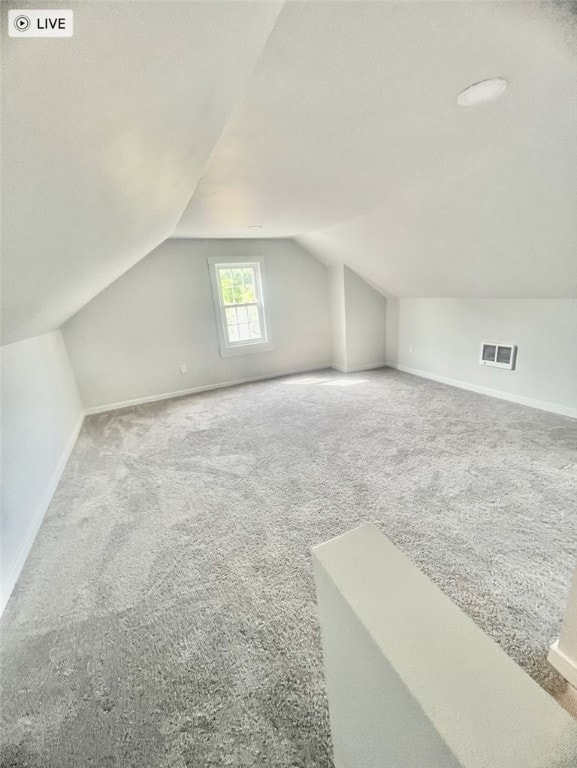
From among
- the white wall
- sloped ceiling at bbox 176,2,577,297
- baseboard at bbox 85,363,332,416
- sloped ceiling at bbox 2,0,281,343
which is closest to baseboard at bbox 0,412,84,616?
baseboard at bbox 85,363,332,416

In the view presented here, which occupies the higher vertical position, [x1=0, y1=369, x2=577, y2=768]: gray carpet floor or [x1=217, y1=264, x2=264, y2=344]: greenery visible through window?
[x1=217, y1=264, x2=264, y2=344]: greenery visible through window

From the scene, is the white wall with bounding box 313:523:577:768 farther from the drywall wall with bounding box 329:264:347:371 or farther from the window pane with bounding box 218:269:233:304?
the drywall wall with bounding box 329:264:347:371

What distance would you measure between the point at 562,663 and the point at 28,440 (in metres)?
2.93

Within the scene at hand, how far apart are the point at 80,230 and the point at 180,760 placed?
1.93 metres

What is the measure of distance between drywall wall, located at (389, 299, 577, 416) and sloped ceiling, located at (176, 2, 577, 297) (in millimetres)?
245

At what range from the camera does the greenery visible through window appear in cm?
433

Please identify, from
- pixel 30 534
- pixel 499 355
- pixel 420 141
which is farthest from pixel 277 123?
pixel 499 355

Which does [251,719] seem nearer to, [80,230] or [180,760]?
[180,760]

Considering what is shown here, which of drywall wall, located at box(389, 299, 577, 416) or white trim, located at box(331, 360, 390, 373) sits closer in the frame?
drywall wall, located at box(389, 299, 577, 416)

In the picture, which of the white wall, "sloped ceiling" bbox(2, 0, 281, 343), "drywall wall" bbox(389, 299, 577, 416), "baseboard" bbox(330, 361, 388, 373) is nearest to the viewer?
the white wall

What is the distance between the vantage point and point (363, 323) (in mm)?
4734

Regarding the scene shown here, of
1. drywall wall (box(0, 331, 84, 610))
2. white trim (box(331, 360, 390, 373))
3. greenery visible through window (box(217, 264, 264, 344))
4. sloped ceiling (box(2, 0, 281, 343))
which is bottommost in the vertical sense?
white trim (box(331, 360, 390, 373))

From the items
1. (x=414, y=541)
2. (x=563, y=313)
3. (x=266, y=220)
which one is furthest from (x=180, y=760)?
(x=563, y=313)

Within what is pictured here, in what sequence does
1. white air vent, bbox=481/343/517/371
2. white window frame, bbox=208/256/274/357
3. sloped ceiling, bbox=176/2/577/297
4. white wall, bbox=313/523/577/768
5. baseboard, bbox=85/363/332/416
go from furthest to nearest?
white window frame, bbox=208/256/274/357 → baseboard, bbox=85/363/332/416 → white air vent, bbox=481/343/517/371 → sloped ceiling, bbox=176/2/577/297 → white wall, bbox=313/523/577/768
